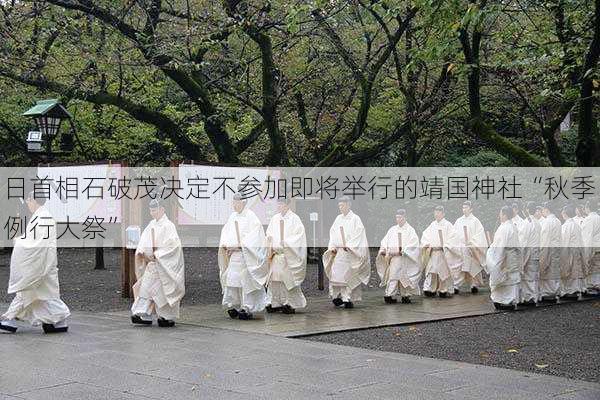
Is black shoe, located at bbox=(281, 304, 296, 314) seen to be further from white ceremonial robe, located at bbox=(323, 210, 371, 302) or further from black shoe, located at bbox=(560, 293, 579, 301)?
black shoe, located at bbox=(560, 293, 579, 301)

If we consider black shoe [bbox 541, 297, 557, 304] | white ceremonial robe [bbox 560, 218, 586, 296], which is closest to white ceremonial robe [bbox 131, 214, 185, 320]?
black shoe [bbox 541, 297, 557, 304]

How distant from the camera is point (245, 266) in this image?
43.7 ft

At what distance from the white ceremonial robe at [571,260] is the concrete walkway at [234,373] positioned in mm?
8603

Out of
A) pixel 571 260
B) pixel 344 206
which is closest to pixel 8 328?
pixel 344 206

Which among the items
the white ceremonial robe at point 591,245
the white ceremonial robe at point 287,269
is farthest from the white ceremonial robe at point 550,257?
the white ceremonial robe at point 287,269

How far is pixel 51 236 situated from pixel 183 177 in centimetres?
454

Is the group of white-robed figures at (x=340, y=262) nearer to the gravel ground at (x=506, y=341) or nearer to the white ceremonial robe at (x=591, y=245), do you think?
the white ceremonial robe at (x=591, y=245)

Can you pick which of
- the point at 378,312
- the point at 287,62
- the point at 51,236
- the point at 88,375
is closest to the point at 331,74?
the point at 287,62

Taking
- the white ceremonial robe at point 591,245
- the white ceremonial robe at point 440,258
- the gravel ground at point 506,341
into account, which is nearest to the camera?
the gravel ground at point 506,341

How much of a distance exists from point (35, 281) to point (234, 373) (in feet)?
13.4

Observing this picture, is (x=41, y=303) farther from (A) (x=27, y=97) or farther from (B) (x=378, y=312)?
(A) (x=27, y=97)

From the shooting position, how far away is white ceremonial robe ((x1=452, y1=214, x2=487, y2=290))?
60.8 ft

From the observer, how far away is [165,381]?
823 centimetres

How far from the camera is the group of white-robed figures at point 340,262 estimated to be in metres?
11.6
